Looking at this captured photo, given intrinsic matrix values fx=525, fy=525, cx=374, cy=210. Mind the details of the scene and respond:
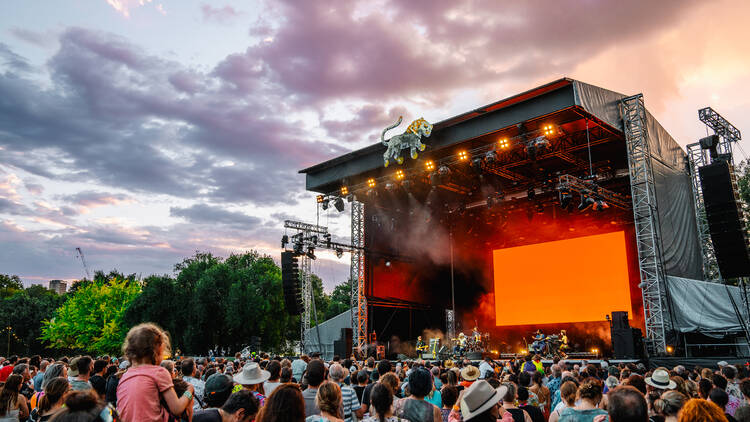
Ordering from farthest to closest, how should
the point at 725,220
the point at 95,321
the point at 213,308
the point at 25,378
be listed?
the point at 95,321, the point at 213,308, the point at 725,220, the point at 25,378

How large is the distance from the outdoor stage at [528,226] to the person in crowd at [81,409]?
14921 millimetres

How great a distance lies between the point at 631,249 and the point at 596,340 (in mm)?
3991

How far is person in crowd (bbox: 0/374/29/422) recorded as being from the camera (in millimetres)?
4629

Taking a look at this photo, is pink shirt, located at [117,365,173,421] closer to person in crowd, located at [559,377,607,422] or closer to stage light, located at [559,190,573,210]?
person in crowd, located at [559,377,607,422]

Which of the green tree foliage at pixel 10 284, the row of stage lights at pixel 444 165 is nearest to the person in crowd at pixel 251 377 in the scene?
the row of stage lights at pixel 444 165

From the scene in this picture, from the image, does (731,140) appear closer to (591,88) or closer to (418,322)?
(591,88)

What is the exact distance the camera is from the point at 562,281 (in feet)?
74.6

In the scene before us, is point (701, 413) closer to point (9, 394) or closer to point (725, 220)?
point (9, 394)

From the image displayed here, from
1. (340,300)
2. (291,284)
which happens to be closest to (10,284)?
(340,300)

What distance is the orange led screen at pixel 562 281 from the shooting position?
21.2m

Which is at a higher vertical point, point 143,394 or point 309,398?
point 143,394

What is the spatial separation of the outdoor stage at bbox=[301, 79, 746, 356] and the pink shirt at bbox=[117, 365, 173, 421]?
14.4 m

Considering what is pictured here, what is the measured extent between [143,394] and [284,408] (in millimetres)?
1146

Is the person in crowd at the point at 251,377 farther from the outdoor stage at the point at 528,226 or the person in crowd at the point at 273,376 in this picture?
the outdoor stage at the point at 528,226
